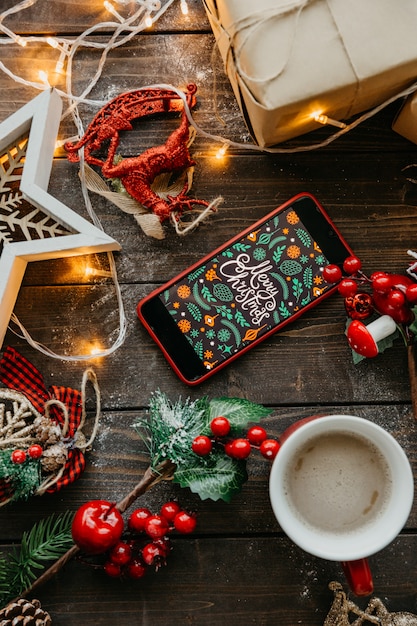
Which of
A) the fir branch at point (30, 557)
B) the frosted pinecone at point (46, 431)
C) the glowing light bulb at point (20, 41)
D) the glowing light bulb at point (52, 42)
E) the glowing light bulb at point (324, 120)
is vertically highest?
the glowing light bulb at point (20, 41)

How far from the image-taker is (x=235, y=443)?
78cm

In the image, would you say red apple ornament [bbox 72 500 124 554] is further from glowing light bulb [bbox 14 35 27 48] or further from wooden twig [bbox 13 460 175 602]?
glowing light bulb [bbox 14 35 27 48]

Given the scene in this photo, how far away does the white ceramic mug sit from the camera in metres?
0.74

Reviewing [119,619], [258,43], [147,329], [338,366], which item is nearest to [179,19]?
[258,43]

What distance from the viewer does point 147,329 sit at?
35.1 inches

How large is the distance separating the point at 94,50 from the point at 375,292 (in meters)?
0.58

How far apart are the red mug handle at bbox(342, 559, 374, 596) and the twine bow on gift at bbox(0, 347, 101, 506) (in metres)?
0.41

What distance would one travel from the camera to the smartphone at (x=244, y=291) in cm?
88

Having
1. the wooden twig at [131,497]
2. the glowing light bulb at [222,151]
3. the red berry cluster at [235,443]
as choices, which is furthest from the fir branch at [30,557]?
the glowing light bulb at [222,151]

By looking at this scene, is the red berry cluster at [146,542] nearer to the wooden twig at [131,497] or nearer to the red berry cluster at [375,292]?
the wooden twig at [131,497]

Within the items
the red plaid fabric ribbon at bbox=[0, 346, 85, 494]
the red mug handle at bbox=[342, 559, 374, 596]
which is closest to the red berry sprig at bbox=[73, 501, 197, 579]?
the red plaid fabric ribbon at bbox=[0, 346, 85, 494]

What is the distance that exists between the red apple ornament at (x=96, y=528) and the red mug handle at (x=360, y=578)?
30cm

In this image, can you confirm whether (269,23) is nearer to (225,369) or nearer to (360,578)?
(225,369)

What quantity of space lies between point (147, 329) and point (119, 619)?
0.44 metres
